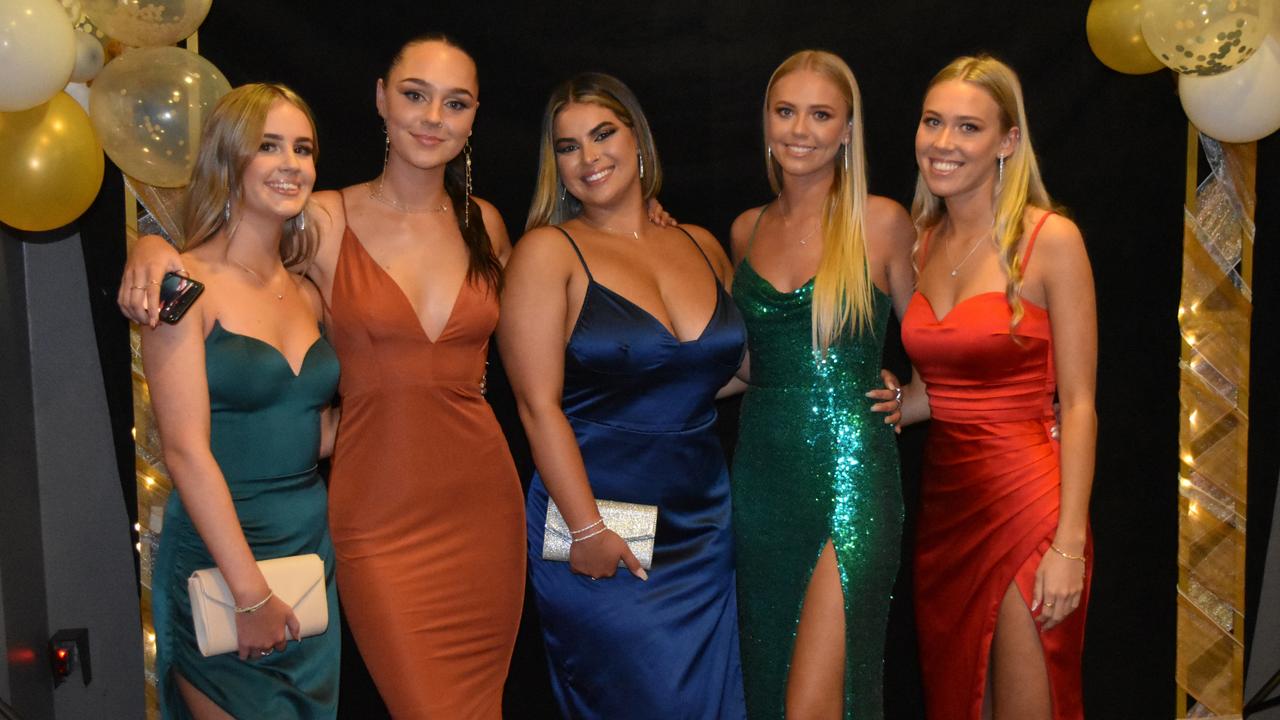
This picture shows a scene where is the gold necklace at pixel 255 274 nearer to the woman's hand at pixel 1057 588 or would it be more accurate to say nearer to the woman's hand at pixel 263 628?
the woman's hand at pixel 263 628

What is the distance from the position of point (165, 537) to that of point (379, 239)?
845mm

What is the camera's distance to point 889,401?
115 inches

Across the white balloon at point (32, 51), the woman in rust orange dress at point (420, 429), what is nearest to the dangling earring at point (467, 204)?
the woman in rust orange dress at point (420, 429)

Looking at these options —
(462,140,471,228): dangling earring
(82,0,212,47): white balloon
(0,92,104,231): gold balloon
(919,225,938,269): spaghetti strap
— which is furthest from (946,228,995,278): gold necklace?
(0,92,104,231): gold balloon

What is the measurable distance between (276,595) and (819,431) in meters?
1.30

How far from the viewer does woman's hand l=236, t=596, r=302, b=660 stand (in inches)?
89.7

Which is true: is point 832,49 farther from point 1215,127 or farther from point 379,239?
point 379,239

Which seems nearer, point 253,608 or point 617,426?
point 253,608

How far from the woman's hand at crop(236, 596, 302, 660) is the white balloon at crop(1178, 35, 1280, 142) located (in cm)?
262

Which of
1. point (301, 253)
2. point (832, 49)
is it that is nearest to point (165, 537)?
point (301, 253)

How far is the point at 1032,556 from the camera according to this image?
271cm

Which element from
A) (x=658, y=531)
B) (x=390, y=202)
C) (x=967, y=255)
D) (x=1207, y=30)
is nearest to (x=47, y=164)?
(x=390, y=202)

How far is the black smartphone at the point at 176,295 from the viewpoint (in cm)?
221

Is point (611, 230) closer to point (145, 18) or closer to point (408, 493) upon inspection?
point (408, 493)
